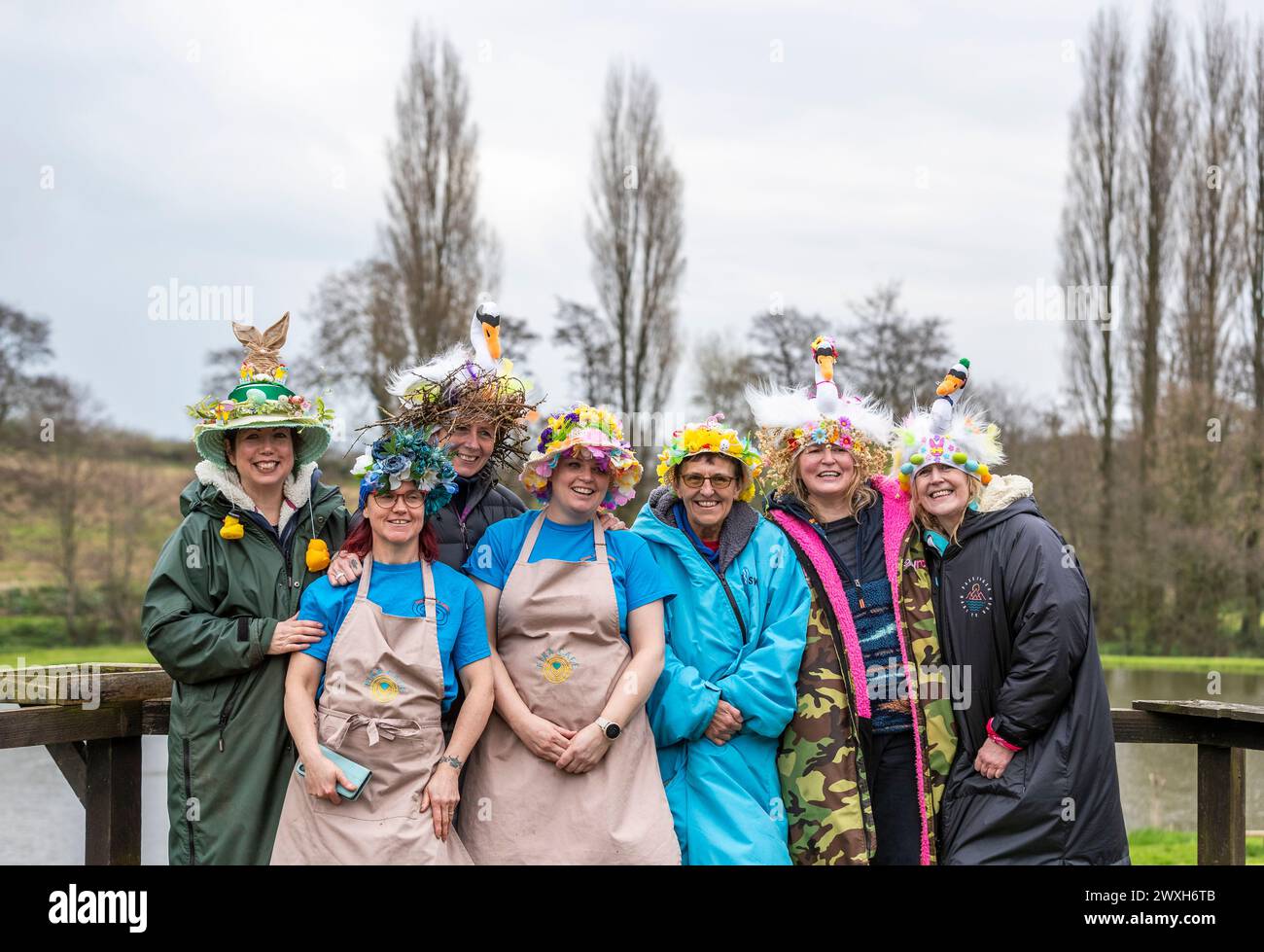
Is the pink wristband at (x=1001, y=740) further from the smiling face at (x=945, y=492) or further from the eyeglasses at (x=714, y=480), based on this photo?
the eyeglasses at (x=714, y=480)

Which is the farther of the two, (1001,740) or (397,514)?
(1001,740)

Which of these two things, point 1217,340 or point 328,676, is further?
point 1217,340

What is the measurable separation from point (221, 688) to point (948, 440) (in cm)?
267

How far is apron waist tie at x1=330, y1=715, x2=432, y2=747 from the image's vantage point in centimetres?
358

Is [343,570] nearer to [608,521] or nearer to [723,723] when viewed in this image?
[608,521]

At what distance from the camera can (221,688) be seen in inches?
148

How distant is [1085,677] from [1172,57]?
2341cm

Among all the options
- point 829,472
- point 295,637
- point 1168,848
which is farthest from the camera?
point 1168,848

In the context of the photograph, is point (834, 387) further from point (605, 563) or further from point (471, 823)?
point (471, 823)

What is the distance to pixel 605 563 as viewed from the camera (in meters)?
3.89

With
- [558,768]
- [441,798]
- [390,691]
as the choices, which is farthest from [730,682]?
[390,691]

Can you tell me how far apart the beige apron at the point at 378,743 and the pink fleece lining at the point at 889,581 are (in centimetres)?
141

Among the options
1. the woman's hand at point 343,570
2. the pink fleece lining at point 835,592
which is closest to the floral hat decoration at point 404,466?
the woman's hand at point 343,570
